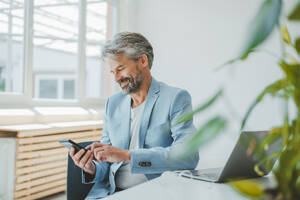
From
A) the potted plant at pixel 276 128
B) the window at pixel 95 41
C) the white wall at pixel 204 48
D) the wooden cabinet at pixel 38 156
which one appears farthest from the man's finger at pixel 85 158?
the window at pixel 95 41

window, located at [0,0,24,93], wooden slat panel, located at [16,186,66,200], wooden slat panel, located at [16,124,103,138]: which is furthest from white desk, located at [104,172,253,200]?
window, located at [0,0,24,93]

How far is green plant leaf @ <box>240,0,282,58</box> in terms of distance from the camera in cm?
32

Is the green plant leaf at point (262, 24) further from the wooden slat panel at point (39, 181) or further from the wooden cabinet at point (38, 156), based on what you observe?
the wooden slat panel at point (39, 181)

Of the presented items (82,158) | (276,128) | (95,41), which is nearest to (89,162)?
(82,158)

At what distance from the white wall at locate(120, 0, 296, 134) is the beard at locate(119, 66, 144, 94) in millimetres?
2458

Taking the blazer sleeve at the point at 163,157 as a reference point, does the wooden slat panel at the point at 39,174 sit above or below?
below

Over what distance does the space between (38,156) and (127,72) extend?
1.72m

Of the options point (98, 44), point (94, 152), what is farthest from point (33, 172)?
point (98, 44)

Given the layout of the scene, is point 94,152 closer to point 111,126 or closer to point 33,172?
point 111,126

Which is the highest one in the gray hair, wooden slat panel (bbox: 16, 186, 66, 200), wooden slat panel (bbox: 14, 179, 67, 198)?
the gray hair

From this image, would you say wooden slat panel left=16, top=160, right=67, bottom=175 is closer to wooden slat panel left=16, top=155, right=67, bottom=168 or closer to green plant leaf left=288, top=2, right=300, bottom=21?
wooden slat panel left=16, top=155, right=67, bottom=168

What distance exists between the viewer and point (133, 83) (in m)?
2.03

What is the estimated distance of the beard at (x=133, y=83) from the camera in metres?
2.02

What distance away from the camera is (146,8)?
17.9 ft
